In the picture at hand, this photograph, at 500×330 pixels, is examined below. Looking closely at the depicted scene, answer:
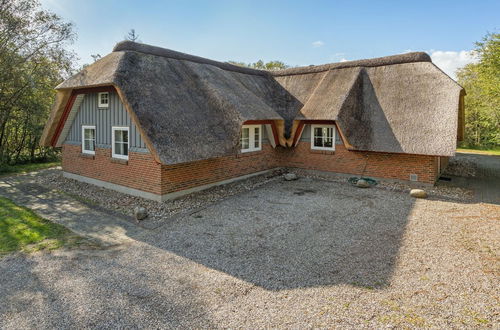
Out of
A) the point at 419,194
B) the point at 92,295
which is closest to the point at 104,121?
the point at 92,295

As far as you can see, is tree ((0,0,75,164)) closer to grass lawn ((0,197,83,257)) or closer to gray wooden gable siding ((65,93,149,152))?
gray wooden gable siding ((65,93,149,152))

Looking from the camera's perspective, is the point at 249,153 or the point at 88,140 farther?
the point at 249,153

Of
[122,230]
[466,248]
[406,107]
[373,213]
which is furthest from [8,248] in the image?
[406,107]

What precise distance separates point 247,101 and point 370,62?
21.8ft

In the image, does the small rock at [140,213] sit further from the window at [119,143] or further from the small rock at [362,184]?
the small rock at [362,184]

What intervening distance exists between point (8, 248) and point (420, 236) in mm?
9531

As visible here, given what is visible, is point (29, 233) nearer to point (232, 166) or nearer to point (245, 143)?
point (232, 166)

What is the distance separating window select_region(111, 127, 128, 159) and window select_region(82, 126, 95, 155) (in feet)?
5.39

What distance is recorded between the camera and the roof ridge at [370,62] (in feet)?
43.8

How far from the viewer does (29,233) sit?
7.54m

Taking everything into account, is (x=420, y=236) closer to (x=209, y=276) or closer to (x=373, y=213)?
(x=373, y=213)

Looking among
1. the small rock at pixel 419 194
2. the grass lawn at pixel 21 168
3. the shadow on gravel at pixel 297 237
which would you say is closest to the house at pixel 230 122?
the small rock at pixel 419 194

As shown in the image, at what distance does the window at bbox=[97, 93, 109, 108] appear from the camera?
11.0m

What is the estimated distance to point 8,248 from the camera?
6.73 m
